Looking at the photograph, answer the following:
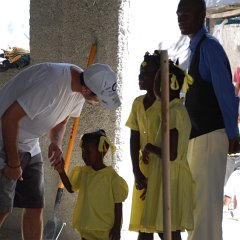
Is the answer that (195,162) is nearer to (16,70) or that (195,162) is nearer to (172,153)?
(172,153)

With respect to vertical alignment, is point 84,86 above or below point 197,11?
below

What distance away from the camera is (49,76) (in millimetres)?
3150

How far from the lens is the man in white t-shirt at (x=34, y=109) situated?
305 centimetres

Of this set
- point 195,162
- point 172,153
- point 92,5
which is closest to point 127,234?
point 195,162

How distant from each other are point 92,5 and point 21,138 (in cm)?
144

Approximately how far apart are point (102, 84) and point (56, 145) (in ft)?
2.36

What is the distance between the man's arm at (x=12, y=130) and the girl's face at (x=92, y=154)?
0.41m

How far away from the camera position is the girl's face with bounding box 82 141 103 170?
3.26 m

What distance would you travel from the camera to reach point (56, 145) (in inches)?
140

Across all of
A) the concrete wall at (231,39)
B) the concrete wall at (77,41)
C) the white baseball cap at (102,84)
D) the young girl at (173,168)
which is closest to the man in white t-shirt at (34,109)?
the white baseball cap at (102,84)

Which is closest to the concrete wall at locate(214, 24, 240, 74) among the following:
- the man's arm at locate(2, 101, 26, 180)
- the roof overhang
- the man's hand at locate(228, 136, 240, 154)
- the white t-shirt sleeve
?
the roof overhang

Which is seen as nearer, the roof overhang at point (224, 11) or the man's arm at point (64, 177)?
the man's arm at point (64, 177)

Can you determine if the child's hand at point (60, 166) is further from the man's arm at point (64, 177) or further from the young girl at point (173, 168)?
the young girl at point (173, 168)

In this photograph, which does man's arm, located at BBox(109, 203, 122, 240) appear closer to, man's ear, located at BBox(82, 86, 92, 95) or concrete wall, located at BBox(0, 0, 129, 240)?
man's ear, located at BBox(82, 86, 92, 95)
